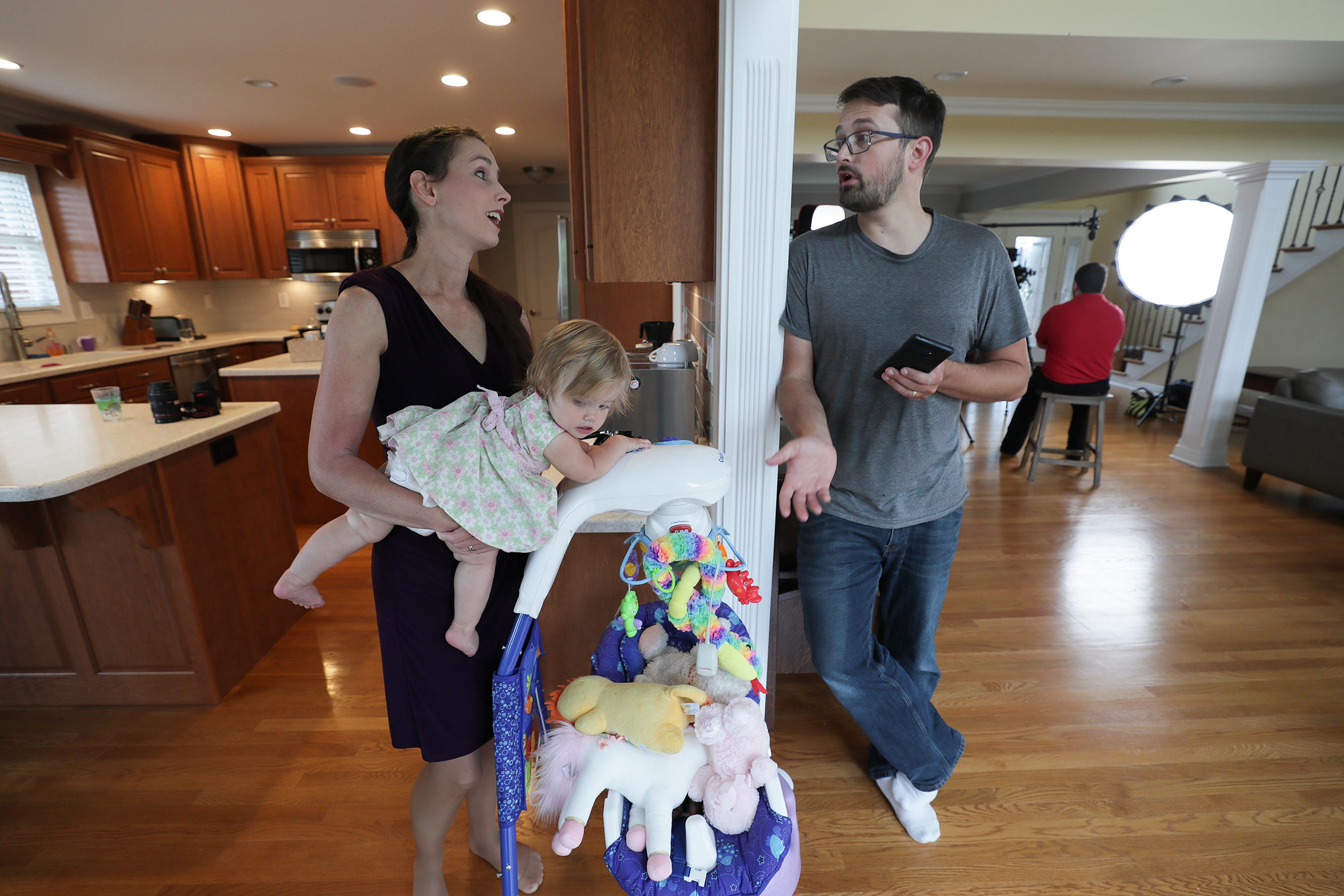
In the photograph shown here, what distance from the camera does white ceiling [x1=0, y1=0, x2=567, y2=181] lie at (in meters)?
2.92

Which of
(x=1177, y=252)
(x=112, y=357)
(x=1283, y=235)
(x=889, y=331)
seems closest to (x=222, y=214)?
(x=112, y=357)

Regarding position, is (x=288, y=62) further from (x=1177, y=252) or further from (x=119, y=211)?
(x=1177, y=252)

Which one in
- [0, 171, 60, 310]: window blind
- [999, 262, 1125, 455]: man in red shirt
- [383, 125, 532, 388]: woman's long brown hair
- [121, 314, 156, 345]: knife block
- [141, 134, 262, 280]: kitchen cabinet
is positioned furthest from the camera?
[141, 134, 262, 280]: kitchen cabinet

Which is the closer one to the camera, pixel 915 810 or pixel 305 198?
pixel 915 810

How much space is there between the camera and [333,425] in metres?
0.95

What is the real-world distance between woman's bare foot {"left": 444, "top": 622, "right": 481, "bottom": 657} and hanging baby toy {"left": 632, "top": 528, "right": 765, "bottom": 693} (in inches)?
14.2

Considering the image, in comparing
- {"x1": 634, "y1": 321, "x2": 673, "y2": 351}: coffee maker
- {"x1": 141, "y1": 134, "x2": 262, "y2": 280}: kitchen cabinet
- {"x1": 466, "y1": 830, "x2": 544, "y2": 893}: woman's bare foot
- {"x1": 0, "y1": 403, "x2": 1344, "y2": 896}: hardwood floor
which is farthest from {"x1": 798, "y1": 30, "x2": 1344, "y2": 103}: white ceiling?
{"x1": 141, "y1": 134, "x2": 262, "y2": 280}: kitchen cabinet

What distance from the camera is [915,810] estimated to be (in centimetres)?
164

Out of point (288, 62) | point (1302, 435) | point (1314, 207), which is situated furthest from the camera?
point (1314, 207)

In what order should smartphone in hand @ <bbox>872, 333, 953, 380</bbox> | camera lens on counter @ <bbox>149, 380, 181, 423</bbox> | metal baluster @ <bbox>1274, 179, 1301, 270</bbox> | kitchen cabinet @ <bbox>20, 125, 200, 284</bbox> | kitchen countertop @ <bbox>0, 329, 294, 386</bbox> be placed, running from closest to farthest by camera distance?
1. smartphone in hand @ <bbox>872, 333, 953, 380</bbox>
2. camera lens on counter @ <bbox>149, 380, 181, 423</bbox>
3. kitchen countertop @ <bbox>0, 329, 294, 386</bbox>
4. kitchen cabinet @ <bbox>20, 125, 200, 284</bbox>
5. metal baluster @ <bbox>1274, 179, 1301, 270</bbox>

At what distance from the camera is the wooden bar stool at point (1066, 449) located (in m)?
4.17

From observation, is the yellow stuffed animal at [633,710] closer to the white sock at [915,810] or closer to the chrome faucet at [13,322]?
the white sock at [915,810]

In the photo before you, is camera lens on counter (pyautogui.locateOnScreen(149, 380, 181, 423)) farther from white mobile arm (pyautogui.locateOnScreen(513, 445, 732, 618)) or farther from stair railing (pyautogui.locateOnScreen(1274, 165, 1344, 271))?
stair railing (pyautogui.locateOnScreen(1274, 165, 1344, 271))

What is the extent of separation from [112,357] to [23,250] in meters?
0.98
